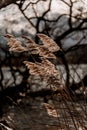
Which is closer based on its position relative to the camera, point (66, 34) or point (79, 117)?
point (79, 117)

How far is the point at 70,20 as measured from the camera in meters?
3.20

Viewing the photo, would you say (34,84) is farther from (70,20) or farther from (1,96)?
(70,20)

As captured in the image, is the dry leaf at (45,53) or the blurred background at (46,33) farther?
the blurred background at (46,33)

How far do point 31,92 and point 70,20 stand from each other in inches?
20.1

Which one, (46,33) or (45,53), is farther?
(46,33)

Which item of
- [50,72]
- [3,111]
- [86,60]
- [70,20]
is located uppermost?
[50,72]

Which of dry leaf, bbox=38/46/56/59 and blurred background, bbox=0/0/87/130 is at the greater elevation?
dry leaf, bbox=38/46/56/59

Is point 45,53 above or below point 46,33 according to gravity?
above

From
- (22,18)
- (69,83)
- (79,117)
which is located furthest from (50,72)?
(22,18)

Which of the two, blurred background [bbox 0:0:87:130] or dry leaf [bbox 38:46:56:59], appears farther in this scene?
blurred background [bbox 0:0:87:130]

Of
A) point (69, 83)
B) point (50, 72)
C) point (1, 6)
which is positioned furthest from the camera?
point (1, 6)

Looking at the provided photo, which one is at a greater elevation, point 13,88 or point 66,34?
point 66,34

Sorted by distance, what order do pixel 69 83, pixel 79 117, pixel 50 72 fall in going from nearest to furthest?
pixel 50 72, pixel 79 117, pixel 69 83

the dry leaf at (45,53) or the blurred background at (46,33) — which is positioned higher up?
the dry leaf at (45,53)
